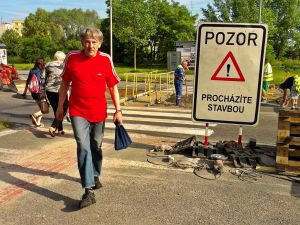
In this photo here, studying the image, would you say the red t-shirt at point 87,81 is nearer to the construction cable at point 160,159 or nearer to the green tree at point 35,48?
the construction cable at point 160,159

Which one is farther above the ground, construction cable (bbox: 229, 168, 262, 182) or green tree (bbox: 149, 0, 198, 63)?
green tree (bbox: 149, 0, 198, 63)

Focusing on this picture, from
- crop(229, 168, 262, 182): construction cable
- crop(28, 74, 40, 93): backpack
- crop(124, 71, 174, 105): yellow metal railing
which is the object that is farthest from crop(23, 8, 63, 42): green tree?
crop(229, 168, 262, 182): construction cable

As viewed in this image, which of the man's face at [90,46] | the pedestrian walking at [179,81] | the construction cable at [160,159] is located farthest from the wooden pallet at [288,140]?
the pedestrian walking at [179,81]

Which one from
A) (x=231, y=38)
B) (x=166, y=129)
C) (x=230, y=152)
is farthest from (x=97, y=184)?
(x=166, y=129)

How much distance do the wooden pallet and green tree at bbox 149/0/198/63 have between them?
47556 mm

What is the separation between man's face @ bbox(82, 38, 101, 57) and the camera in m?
4.38

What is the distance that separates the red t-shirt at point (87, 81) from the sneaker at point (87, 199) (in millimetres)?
815

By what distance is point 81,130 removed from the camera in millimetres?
4465

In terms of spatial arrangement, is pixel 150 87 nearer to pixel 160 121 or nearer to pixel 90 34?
pixel 160 121

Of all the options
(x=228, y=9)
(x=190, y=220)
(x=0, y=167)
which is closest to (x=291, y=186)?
(x=190, y=220)

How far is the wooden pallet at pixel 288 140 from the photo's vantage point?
566 centimetres

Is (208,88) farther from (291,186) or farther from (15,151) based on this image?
(15,151)

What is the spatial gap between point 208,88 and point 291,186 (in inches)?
75.9

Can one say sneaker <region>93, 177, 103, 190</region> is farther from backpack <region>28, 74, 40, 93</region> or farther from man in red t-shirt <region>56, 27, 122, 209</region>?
backpack <region>28, 74, 40, 93</region>
